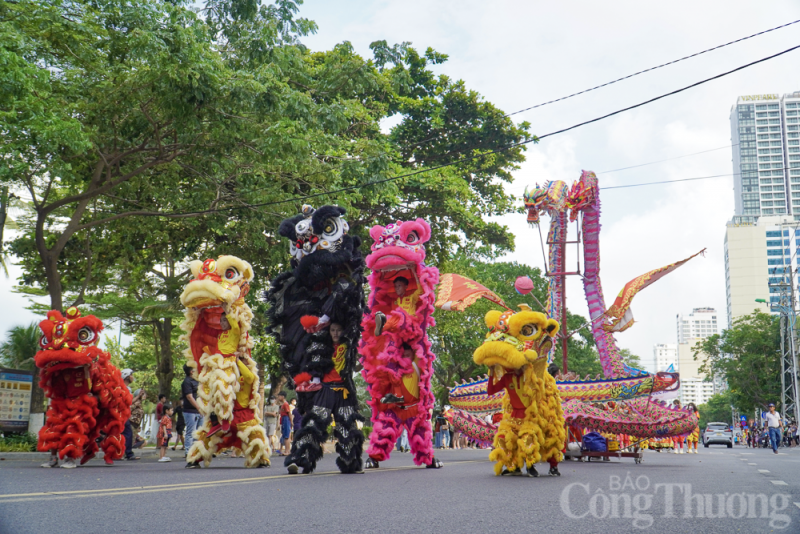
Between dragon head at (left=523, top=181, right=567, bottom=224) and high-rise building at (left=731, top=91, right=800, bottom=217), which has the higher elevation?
high-rise building at (left=731, top=91, right=800, bottom=217)

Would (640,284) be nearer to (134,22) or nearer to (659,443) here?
(659,443)

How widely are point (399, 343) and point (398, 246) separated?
4.33 feet

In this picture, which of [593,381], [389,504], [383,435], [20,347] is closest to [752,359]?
[593,381]

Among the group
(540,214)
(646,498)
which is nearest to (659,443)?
(540,214)

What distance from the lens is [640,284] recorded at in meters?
14.4

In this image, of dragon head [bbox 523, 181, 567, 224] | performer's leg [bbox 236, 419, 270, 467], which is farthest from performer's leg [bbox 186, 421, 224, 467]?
dragon head [bbox 523, 181, 567, 224]

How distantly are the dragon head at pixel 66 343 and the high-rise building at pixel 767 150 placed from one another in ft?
448

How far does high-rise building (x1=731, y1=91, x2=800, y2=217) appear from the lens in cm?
13038

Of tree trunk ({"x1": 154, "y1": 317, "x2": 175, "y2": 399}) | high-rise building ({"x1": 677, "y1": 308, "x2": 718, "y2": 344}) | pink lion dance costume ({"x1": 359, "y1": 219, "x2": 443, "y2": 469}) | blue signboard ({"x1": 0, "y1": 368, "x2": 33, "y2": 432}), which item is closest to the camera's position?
pink lion dance costume ({"x1": 359, "y1": 219, "x2": 443, "y2": 469})

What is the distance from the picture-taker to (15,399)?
1421 cm

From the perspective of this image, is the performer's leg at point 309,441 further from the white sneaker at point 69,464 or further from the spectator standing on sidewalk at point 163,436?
the spectator standing on sidewalk at point 163,436

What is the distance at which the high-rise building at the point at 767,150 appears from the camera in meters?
130

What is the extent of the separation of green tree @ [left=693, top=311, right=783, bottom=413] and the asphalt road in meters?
45.4

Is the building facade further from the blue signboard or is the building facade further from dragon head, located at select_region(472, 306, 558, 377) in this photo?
dragon head, located at select_region(472, 306, 558, 377)
